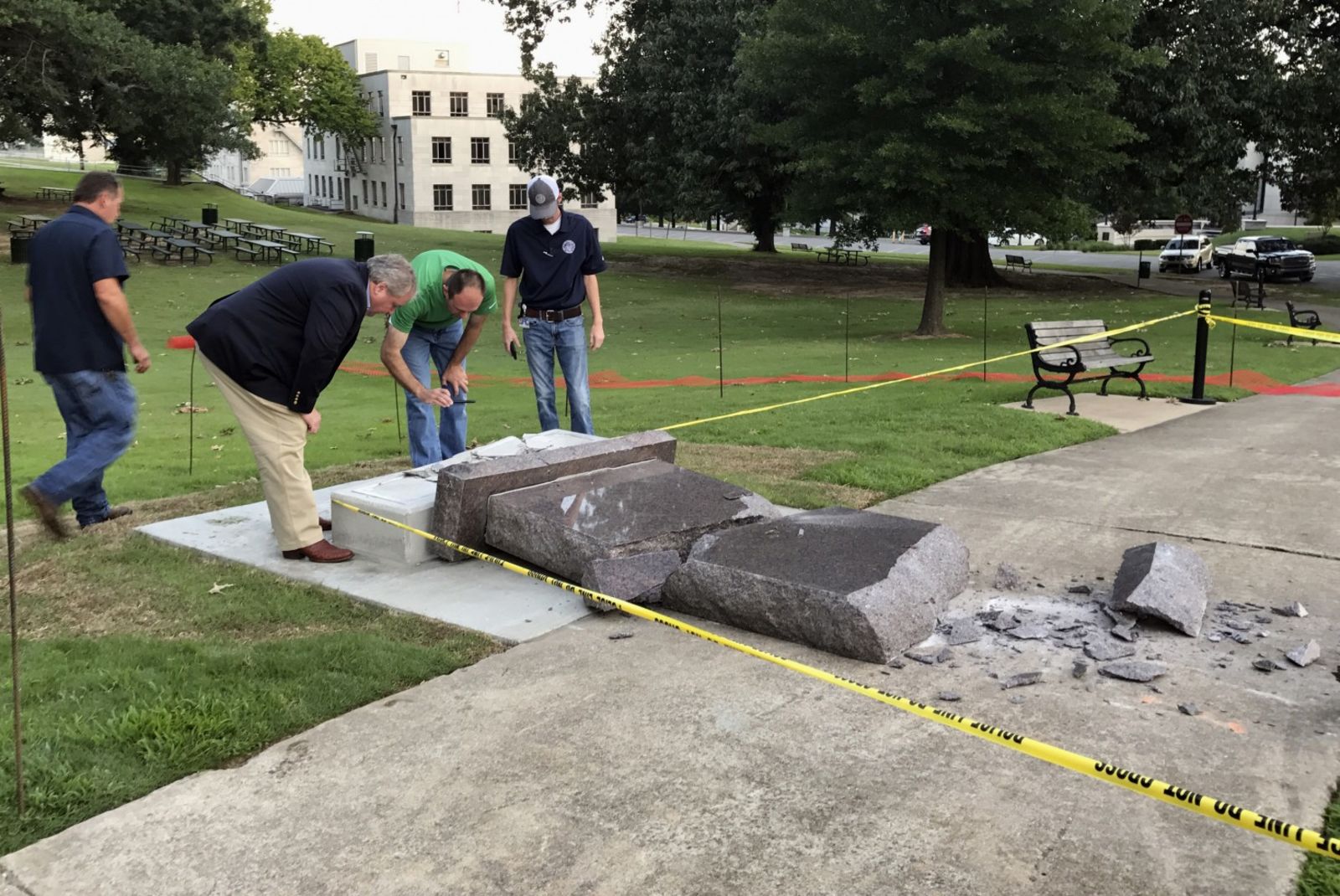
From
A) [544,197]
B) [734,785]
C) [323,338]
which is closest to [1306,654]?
[734,785]

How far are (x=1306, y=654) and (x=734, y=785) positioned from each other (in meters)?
2.49

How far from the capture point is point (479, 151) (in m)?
81.2

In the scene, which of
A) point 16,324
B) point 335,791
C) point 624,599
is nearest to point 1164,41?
point 16,324

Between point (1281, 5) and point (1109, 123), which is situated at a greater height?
point (1281, 5)

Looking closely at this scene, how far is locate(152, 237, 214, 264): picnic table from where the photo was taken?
30344 millimetres

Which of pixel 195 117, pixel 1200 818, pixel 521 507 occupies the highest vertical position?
pixel 195 117

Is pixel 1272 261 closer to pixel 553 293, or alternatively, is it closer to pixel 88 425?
pixel 553 293

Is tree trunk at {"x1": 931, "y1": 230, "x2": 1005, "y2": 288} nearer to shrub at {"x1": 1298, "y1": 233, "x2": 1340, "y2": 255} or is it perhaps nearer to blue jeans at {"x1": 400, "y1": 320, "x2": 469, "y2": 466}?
blue jeans at {"x1": 400, "y1": 320, "x2": 469, "y2": 466}

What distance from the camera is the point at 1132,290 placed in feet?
110

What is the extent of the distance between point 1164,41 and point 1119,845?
96.2 ft

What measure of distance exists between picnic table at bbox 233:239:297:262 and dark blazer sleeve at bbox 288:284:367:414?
1090 inches

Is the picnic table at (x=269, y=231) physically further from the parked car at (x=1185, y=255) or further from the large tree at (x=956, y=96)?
the parked car at (x=1185, y=255)

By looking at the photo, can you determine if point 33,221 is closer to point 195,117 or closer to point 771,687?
point 195,117

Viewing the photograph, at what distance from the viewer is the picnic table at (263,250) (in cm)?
3170
